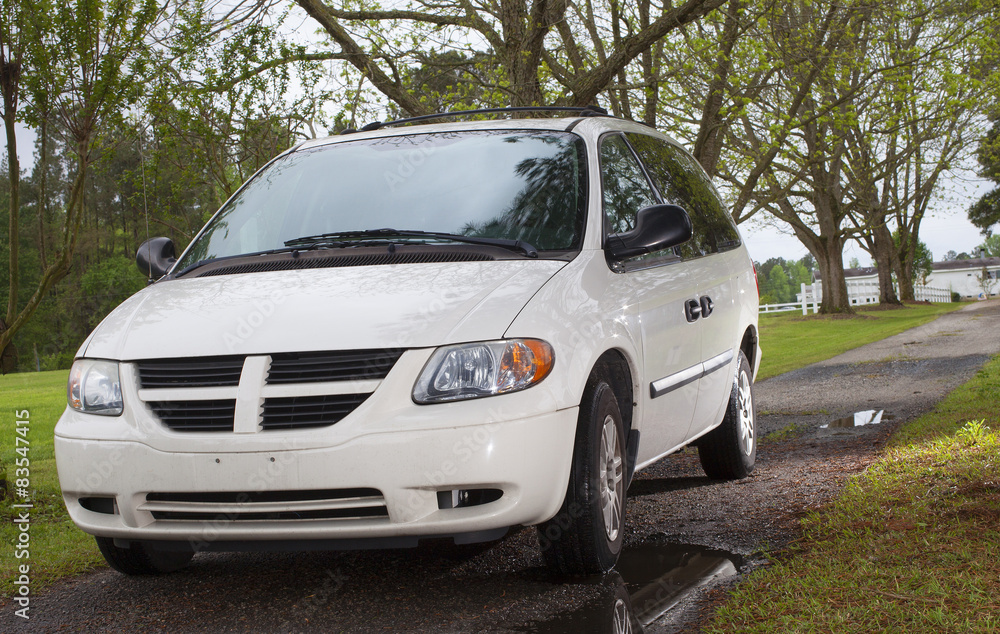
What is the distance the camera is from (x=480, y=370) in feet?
11.2

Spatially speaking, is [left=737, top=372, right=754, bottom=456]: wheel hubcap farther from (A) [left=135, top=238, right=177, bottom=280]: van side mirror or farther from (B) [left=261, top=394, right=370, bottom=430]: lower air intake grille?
→ (A) [left=135, top=238, right=177, bottom=280]: van side mirror

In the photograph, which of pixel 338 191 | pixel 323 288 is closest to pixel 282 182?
pixel 338 191

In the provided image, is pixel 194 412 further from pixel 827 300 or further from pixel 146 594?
pixel 827 300

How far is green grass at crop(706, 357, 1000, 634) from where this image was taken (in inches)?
126

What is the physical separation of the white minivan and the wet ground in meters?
0.21

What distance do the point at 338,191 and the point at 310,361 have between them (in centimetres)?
161

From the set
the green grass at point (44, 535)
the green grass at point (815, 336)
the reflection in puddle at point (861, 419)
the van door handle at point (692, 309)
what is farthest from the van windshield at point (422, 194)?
the green grass at point (815, 336)

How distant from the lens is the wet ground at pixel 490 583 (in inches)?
138

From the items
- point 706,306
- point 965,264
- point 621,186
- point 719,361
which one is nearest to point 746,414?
point 719,361

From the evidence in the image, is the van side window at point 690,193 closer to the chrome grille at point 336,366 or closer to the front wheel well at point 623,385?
the front wheel well at point 623,385

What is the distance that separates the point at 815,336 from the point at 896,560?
2102cm

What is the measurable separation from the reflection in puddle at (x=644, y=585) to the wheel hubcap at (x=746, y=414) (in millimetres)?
1769

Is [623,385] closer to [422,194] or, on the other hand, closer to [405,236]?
[405,236]

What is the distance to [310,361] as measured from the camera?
3410 millimetres
